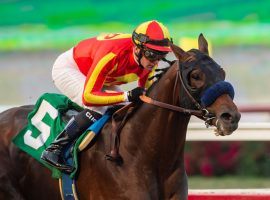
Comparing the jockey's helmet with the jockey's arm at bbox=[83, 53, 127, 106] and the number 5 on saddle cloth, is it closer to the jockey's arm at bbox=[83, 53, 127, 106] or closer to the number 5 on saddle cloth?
the jockey's arm at bbox=[83, 53, 127, 106]

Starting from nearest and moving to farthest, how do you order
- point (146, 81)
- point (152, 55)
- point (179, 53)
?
1. point (179, 53)
2. point (152, 55)
3. point (146, 81)

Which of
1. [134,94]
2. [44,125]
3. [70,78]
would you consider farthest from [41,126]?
[134,94]

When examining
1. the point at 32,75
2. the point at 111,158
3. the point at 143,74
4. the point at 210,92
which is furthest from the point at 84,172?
the point at 32,75

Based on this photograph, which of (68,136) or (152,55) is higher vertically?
(152,55)

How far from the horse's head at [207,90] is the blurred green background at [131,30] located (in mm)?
3358

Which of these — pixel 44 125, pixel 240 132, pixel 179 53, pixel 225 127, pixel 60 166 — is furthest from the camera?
pixel 240 132

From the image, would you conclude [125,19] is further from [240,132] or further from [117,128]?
[117,128]

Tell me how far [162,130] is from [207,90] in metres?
0.43

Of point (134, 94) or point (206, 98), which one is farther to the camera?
point (134, 94)

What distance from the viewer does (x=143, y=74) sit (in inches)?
180

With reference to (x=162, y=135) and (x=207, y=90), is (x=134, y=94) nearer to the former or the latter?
(x=162, y=135)

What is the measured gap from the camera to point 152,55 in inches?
167

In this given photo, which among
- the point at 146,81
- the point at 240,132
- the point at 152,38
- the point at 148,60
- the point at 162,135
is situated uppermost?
the point at 152,38

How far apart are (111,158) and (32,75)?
3372mm
